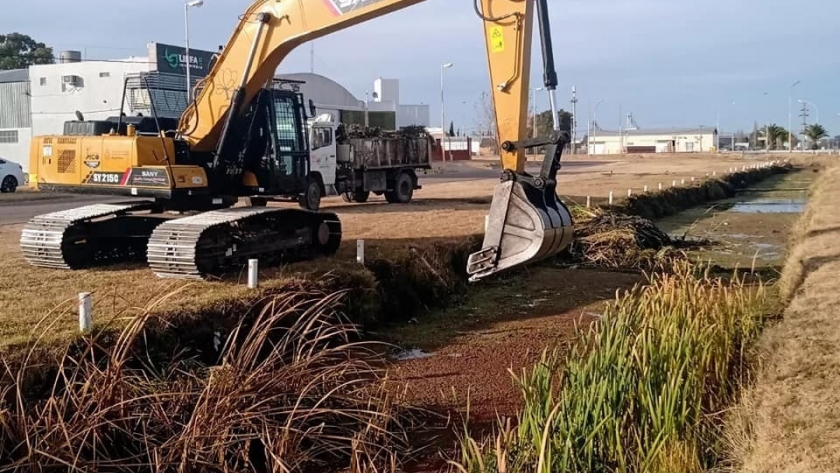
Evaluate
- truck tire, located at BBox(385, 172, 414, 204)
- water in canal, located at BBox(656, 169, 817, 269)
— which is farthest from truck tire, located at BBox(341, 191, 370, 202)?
water in canal, located at BBox(656, 169, 817, 269)

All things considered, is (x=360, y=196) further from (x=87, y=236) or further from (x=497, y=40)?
(x=497, y=40)

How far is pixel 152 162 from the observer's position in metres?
11.1

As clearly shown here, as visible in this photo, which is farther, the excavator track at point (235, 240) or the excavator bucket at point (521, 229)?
the excavator track at point (235, 240)

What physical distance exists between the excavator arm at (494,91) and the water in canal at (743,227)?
414cm

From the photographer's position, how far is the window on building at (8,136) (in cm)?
4741

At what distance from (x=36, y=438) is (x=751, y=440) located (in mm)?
4780

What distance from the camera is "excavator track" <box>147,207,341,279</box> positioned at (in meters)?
9.98

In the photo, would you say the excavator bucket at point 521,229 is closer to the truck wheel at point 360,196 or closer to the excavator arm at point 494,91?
the excavator arm at point 494,91

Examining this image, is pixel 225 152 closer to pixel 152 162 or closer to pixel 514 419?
pixel 152 162

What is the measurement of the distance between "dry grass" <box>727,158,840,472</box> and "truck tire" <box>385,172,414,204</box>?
1461 cm

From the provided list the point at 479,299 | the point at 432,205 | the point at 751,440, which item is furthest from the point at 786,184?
the point at 751,440

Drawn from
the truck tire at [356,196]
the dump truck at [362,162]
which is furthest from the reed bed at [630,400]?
the truck tire at [356,196]

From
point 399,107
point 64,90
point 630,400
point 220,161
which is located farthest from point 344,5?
point 399,107

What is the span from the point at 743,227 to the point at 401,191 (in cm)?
892
